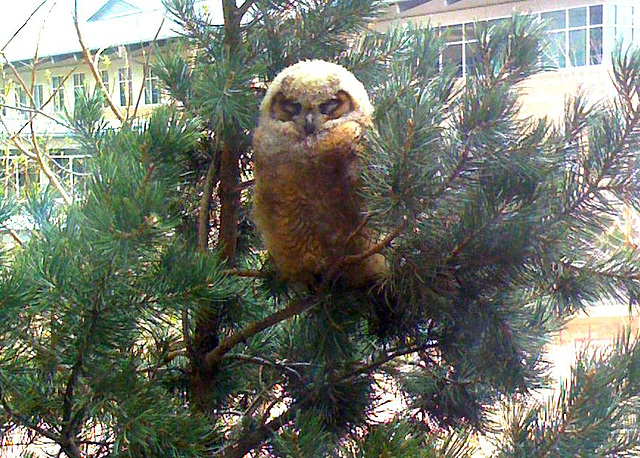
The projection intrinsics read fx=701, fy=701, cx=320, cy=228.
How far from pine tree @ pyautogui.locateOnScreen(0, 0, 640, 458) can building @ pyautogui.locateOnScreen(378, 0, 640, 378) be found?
0.04 meters

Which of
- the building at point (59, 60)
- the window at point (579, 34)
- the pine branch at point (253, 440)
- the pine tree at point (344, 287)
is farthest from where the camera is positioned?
the building at point (59, 60)

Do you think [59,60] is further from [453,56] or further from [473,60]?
[473,60]

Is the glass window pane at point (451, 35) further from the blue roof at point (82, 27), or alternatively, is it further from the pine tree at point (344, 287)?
the blue roof at point (82, 27)

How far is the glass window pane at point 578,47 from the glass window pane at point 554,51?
36 millimetres

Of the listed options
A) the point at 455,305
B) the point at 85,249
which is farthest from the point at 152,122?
the point at 455,305

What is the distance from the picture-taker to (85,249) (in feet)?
2.16

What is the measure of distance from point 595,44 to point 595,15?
0.11 meters

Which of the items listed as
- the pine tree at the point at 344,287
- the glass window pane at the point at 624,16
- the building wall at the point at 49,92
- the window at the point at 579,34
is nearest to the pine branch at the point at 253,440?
the pine tree at the point at 344,287

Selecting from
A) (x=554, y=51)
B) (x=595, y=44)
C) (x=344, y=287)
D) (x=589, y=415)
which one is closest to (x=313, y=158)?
(x=344, y=287)

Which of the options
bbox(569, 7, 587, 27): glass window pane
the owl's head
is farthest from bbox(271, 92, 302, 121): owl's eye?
bbox(569, 7, 587, 27): glass window pane

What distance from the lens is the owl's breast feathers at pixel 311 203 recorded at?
0.82m

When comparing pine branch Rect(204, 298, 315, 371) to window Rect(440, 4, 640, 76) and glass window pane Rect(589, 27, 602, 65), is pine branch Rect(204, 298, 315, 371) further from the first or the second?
glass window pane Rect(589, 27, 602, 65)

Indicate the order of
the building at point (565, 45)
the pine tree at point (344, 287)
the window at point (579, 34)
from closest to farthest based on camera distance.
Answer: the pine tree at point (344, 287), the building at point (565, 45), the window at point (579, 34)

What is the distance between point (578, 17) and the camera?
1.14m
